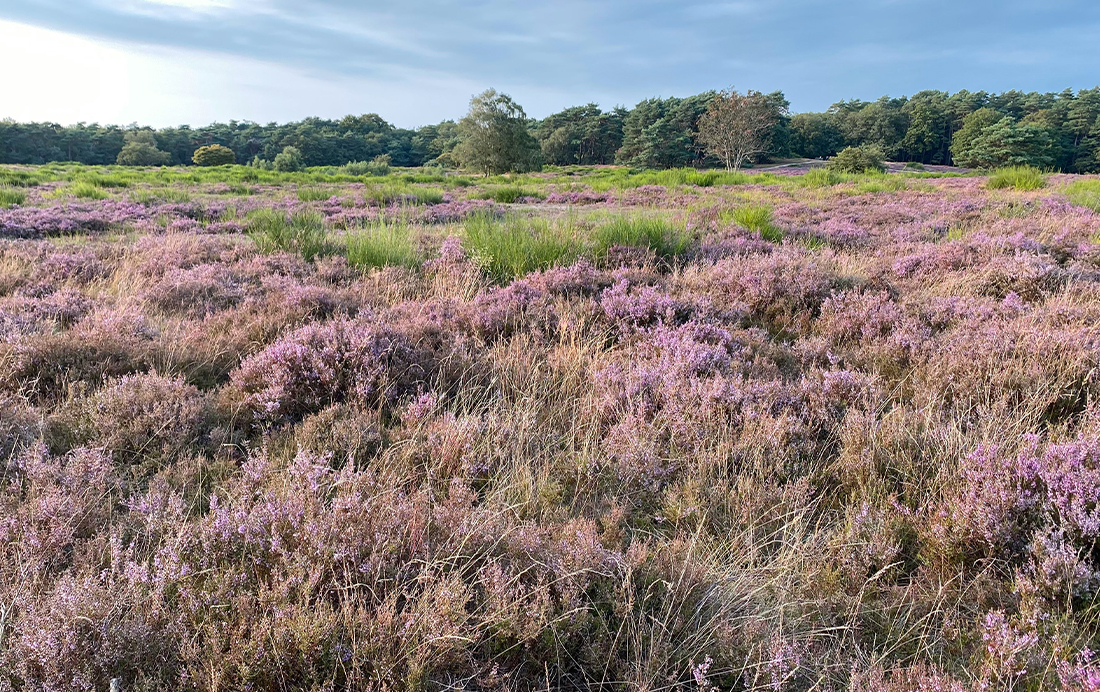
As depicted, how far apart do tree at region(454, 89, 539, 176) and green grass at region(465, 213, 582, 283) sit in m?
41.2

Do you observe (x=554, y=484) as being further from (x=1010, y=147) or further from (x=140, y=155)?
(x=140, y=155)

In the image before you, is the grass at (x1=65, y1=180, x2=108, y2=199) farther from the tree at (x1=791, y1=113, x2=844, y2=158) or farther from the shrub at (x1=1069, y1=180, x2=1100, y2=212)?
the tree at (x1=791, y1=113, x2=844, y2=158)

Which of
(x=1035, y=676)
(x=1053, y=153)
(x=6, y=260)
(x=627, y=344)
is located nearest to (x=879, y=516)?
(x=1035, y=676)

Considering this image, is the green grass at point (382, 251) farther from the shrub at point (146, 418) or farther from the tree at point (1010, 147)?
→ the tree at point (1010, 147)

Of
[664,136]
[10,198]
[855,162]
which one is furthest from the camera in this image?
[664,136]

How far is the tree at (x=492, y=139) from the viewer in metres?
45.6

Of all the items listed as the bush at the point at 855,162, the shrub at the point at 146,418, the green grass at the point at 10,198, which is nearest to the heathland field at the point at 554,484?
the shrub at the point at 146,418

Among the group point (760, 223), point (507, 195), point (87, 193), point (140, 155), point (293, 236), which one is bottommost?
point (293, 236)

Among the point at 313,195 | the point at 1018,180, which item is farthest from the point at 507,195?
the point at 1018,180

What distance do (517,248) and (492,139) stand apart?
4298cm

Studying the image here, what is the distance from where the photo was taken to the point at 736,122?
4947 centimetres

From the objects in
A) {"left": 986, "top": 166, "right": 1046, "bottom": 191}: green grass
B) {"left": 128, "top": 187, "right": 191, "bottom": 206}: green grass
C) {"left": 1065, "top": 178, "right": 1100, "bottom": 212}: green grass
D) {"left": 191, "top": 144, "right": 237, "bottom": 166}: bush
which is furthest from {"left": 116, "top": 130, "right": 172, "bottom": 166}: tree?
{"left": 1065, "top": 178, "right": 1100, "bottom": 212}: green grass

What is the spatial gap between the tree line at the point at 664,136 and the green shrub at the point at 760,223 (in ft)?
128

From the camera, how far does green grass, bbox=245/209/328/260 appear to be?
712 centimetres
